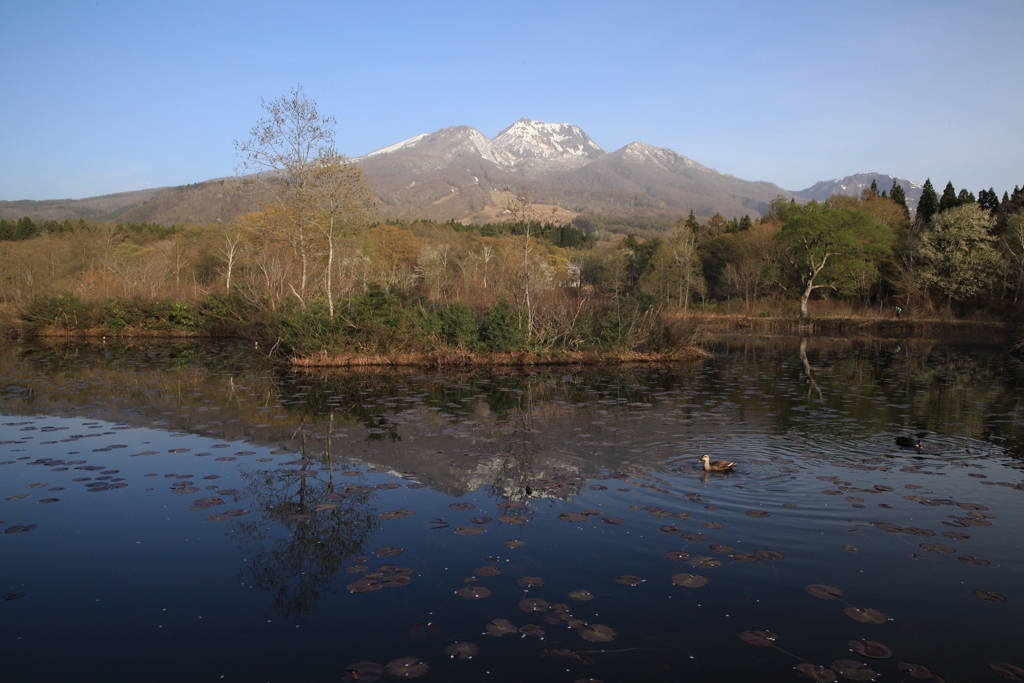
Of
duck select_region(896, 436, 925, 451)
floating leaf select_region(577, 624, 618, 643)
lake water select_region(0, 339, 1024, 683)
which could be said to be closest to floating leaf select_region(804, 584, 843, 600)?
lake water select_region(0, 339, 1024, 683)

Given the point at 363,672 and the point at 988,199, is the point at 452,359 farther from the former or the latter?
the point at 988,199

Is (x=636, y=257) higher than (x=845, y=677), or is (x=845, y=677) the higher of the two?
(x=636, y=257)

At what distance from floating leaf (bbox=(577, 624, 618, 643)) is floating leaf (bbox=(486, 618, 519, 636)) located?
494 mm

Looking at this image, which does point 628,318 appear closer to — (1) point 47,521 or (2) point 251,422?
(2) point 251,422

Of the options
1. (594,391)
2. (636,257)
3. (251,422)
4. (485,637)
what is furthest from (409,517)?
(636,257)

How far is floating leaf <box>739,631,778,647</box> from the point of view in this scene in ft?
14.5

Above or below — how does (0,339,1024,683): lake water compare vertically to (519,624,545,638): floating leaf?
below

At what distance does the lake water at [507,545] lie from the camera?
430 centimetres

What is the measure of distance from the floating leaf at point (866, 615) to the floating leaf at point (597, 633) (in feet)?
6.24

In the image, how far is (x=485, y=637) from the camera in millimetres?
4477

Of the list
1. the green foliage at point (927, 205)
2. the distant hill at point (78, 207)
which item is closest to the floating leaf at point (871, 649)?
the green foliage at point (927, 205)

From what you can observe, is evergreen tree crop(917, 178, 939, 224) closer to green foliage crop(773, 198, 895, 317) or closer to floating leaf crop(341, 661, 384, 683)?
green foliage crop(773, 198, 895, 317)

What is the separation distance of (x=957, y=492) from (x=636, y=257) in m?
64.6

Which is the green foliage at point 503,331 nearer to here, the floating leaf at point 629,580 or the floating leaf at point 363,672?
the floating leaf at point 629,580
